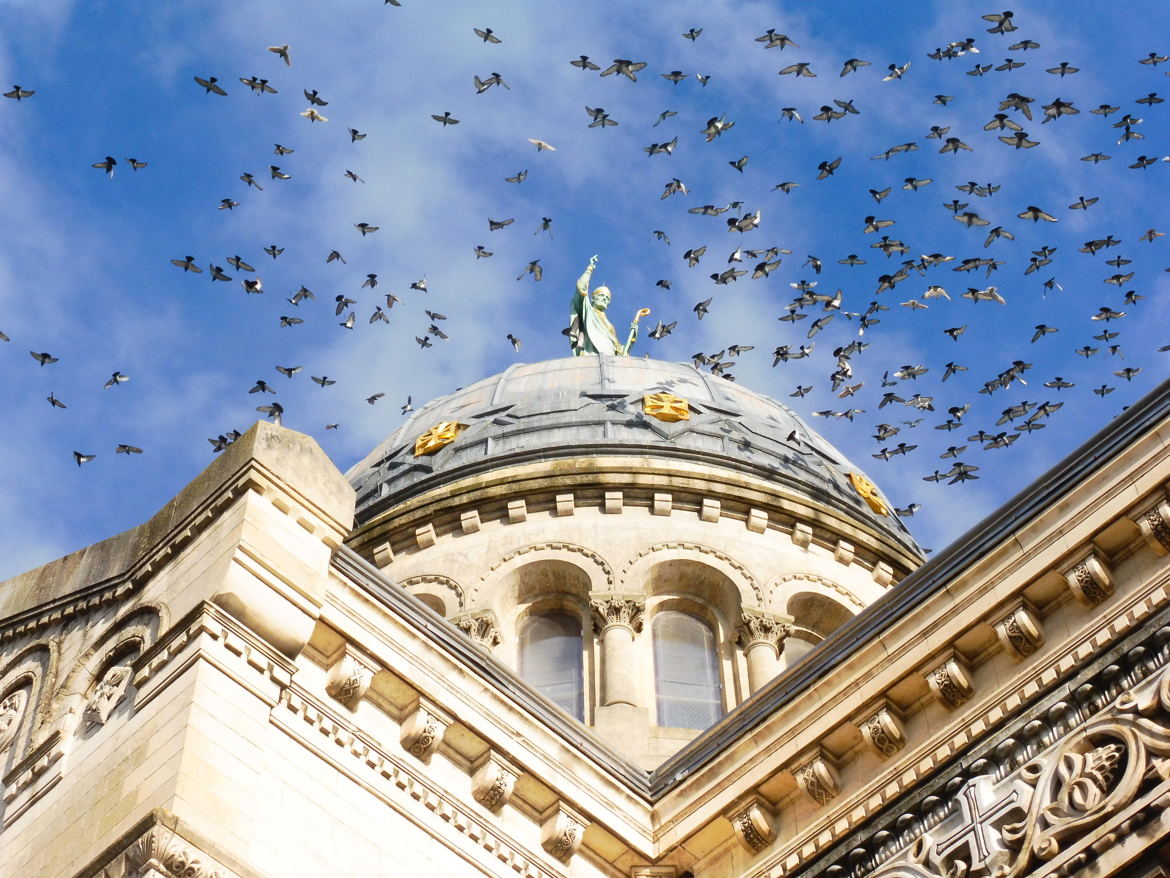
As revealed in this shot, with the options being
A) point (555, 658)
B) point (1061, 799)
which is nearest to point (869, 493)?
point (555, 658)

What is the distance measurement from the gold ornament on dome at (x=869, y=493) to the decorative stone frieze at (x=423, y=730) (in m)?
23.0

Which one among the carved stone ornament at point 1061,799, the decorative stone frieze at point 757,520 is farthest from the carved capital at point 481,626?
the carved stone ornament at point 1061,799

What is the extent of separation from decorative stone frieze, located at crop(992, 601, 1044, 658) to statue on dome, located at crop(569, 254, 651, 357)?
1169 inches

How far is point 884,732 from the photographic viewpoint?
52.1ft

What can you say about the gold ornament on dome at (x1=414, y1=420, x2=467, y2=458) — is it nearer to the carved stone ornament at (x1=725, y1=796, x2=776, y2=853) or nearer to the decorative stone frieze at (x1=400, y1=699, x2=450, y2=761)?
the carved stone ornament at (x1=725, y1=796, x2=776, y2=853)

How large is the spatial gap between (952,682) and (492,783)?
3640 mm

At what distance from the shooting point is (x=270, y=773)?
14.4 metres

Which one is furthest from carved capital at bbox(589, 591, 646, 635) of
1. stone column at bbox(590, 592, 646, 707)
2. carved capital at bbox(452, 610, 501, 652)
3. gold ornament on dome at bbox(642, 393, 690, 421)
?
Answer: gold ornament on dome at bbox(642, 393, 690, 421)

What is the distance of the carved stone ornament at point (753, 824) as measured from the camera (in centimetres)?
1642

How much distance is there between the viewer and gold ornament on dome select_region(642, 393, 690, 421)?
36969mm

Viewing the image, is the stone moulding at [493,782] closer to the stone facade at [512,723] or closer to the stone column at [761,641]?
the stone facade at [512,723]

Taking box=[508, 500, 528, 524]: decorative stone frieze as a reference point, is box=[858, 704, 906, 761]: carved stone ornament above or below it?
below

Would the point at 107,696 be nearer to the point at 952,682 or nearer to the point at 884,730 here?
the point at 884,730

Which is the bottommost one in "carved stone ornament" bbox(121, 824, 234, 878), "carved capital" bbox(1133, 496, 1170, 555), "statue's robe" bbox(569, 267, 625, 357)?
"carved stone ornament" bbox(121, 824, 234, 878)
